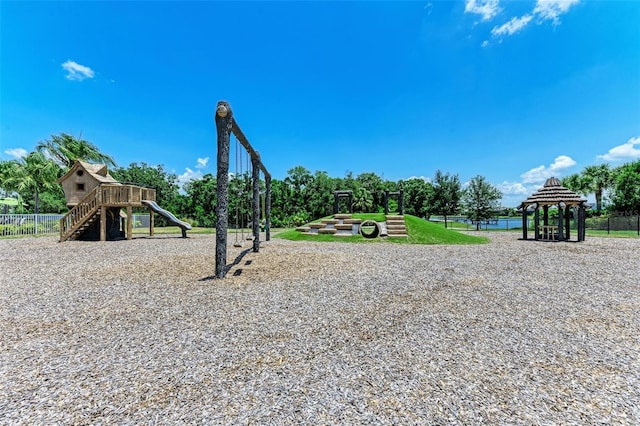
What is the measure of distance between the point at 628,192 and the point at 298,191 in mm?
35851

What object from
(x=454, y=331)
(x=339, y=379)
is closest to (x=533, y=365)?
(x=454, y=331)

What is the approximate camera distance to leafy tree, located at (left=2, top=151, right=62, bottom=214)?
86.3ft

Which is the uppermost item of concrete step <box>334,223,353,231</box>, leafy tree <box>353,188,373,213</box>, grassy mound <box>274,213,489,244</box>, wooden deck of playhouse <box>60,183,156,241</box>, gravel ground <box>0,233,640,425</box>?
leafy tree <box>353,188,373,213</box>

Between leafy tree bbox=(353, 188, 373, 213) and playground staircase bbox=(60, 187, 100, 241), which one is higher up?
leafy tree bbox=(353, 188, 373, 213)

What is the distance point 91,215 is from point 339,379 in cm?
1699

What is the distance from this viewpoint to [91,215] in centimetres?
1452

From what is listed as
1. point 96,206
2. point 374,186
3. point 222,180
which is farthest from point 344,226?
point 374,186

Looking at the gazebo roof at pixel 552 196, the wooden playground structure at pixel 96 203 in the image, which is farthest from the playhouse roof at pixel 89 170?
the gazebo roof at pixel 552 196

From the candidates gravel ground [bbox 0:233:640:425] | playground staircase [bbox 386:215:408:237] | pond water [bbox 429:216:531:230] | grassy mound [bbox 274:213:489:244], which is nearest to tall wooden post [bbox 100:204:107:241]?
gravel ground [bbox 0:233:640:425]

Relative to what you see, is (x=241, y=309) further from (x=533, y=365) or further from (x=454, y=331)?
(x=533, y=365)

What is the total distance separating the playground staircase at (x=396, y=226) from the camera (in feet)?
50.9

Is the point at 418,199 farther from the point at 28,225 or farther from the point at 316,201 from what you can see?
the point at 28,225

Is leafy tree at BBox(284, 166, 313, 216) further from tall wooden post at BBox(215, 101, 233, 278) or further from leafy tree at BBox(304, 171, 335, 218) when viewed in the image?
tall wooden post at BBox(215, 101, 233, 278)

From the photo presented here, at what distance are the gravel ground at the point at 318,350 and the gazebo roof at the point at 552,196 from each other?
11.0 meters
